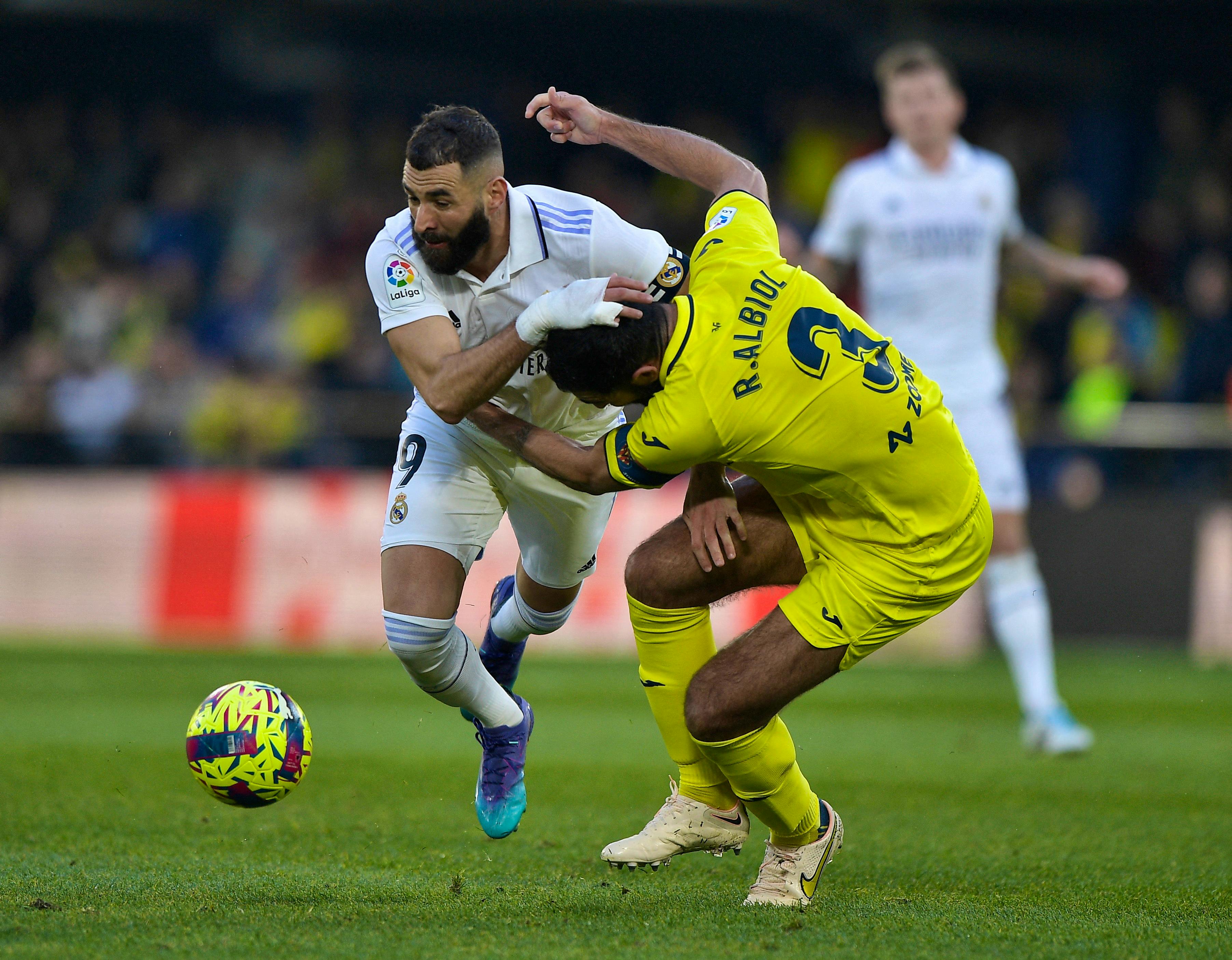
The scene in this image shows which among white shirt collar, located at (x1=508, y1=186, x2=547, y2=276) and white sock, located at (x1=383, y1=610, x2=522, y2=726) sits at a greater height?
white shirt collar, located at (x1=508, y1=186, x2=547, y2=276)

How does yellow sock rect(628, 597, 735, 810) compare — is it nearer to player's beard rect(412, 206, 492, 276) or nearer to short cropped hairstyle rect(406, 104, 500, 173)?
player's beard rect(412, 206, 492, 276)

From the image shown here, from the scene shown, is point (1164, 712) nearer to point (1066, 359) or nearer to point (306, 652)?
point (1066, 359)

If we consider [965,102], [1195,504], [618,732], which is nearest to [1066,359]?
[1195,504]

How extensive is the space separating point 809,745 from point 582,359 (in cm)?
424

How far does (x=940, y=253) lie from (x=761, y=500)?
360cm

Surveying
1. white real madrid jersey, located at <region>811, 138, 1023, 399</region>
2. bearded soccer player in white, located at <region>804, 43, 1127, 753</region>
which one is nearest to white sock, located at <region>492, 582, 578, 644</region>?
bearded soccer player in white, located at <region>804, 43, 1127, 753</region>

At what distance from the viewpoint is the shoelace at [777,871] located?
4.37 metres

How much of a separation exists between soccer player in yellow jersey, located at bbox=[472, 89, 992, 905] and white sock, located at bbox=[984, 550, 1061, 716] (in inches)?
125

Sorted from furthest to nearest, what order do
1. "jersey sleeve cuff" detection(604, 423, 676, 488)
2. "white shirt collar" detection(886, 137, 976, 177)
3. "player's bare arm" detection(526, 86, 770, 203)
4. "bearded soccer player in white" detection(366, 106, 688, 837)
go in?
1. "white shirt collar" detection(886, 137, 976, 177)
2. "player's bare arm" detection(526, 86, 770, 203)
3. "bearded soccer player in white" detection(366, 106, 688, 837)
4. "jersey sleeve cuff" detection(604, 423, 676, 488)

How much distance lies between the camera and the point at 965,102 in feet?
56.1

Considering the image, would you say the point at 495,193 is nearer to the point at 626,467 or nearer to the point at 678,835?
the point at 626,467

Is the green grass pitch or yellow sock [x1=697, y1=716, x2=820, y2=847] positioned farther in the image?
yellow sock [x1=697, y1=716, x2=820, y2=847]

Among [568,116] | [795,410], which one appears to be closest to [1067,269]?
[568,116]

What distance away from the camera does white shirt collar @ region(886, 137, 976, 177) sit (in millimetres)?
7977
